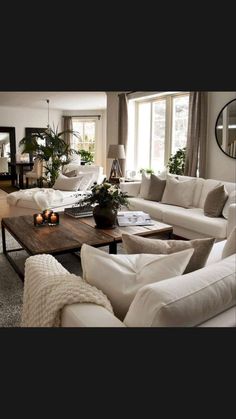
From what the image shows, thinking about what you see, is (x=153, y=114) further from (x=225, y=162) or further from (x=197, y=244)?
(x=197, y=244)

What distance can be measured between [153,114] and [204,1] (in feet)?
20.4

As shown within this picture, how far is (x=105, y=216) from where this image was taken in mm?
3256

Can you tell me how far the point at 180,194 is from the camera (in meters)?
4.54

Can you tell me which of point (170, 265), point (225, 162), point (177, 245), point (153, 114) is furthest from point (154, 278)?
point (153, 114)

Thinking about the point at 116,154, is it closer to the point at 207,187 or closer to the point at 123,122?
the point at 123,122

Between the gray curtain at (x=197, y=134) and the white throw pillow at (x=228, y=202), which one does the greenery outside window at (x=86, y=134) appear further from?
the white throw pillow at (x=228, y=202)

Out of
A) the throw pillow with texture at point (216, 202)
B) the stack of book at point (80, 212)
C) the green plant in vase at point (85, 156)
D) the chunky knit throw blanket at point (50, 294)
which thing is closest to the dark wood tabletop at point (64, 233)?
the stack of book at point (80, 212)

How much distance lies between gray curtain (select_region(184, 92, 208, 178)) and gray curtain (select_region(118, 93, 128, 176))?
6.15ft

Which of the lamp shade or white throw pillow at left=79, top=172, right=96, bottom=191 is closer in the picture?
white throw pillow at left=79, top=172, right=96, bottom=191

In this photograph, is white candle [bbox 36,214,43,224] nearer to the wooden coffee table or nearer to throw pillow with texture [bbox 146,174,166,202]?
the wooden coffee table

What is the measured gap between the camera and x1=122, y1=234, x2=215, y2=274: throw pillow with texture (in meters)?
1.66

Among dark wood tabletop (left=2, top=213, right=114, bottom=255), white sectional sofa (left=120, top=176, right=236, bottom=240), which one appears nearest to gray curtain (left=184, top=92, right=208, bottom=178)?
white sectional sofa (left=120, top=176, right=236, bottom=240)

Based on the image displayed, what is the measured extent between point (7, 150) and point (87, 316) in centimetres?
1028

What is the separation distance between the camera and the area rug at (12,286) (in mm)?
2352
